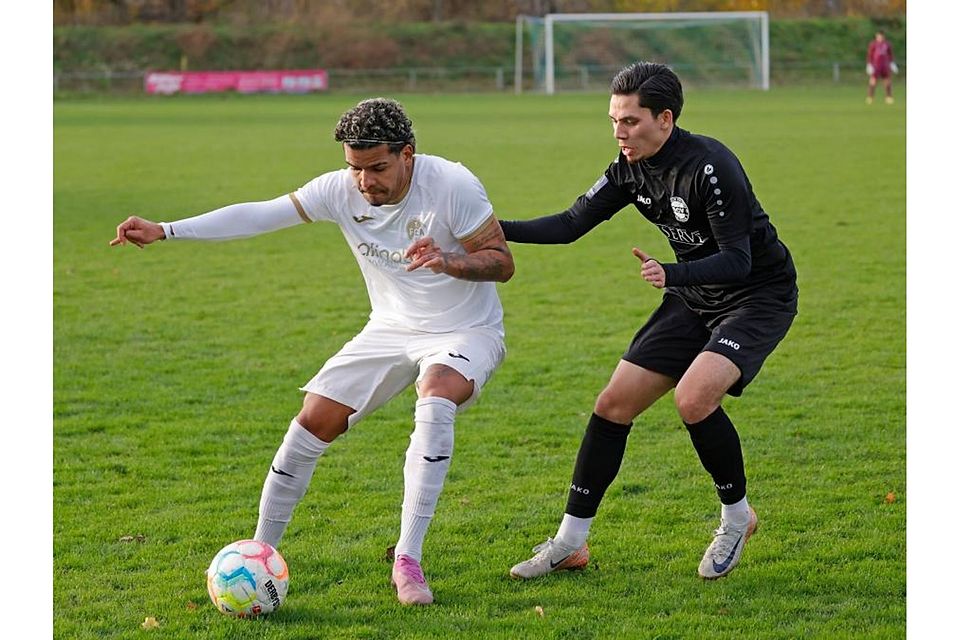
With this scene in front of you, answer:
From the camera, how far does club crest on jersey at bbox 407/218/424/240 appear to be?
5195mm

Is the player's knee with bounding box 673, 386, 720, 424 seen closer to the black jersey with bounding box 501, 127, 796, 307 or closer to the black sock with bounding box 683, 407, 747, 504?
the black sock with bounding box 683, 407, 747, 504

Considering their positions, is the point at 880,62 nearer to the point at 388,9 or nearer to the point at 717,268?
the point at 717,268

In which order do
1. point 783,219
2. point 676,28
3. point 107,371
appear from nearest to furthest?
point 107,371
point 783,219
point 676,28

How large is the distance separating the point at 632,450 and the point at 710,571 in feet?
6.27

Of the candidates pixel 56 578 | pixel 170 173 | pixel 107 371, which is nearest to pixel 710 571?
pixel 56 578

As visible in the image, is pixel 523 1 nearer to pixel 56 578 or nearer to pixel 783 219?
pixel 783 219

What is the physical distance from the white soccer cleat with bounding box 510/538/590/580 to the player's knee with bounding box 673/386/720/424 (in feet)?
2.31

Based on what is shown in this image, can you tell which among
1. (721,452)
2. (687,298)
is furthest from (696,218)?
(721,452)

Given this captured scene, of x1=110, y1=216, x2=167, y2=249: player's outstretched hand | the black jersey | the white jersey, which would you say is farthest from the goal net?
x1=110, y1=216, x2=167, y2=249: player's outstretched hand

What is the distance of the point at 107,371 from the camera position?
8953 mm

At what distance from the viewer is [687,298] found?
5.34 m

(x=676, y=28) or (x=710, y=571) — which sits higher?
(x=676, y=28)

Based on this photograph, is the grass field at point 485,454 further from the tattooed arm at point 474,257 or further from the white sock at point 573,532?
the tattooed arm at point 474,257

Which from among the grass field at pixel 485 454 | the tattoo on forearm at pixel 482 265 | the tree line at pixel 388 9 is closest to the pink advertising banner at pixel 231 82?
the tree line at pixel 388 9
